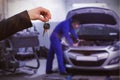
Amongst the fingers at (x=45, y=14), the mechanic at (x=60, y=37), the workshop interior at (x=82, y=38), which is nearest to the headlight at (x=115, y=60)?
the workshop interior at (x=82, y=38)

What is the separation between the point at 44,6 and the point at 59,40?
172 mm

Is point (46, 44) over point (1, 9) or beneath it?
beneath

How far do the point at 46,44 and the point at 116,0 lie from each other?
38cm

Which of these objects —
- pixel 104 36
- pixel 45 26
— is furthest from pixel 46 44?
pixel 104 36

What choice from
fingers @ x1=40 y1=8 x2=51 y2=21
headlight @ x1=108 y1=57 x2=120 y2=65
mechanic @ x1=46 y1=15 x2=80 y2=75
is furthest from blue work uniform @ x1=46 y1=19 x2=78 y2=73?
fingers @ x1=40 y1=8 x2=51 y2=21

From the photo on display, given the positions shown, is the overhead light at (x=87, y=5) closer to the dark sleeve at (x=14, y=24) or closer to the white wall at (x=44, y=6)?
the white wall at (x=44, y=6)

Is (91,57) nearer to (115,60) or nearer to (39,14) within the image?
(115,60)

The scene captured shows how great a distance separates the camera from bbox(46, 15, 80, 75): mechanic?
121 cm

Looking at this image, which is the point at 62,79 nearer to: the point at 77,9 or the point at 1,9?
the point at 77,9

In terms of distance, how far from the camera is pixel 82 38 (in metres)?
1.22

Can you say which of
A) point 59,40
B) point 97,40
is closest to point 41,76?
point 59,40

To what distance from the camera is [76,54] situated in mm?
1243

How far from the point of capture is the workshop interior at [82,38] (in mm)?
1217

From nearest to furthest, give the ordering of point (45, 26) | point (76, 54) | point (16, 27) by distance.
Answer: point (16, 27)
point (45, 26)
point (76, 54)
